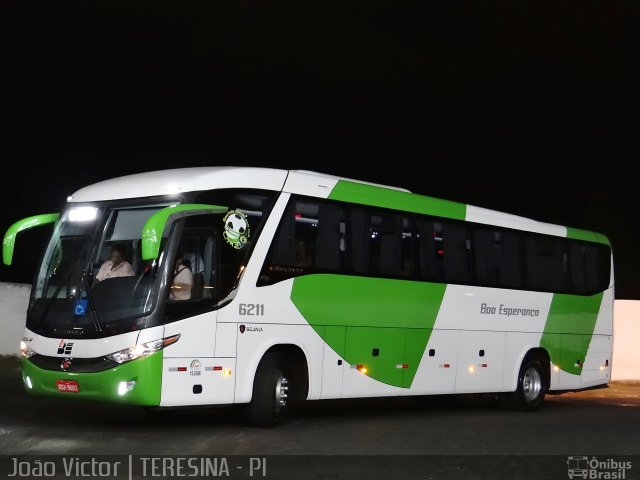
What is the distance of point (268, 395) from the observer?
526 inches

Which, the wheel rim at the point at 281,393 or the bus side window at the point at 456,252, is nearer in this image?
the wheel rim at the point at 281,393

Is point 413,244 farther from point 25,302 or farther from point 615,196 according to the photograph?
point 615,196

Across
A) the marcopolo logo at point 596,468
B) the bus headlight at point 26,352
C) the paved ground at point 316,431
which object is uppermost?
the bus headlight at point 26,352

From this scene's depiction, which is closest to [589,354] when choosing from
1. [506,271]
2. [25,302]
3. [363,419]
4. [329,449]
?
[506,271]

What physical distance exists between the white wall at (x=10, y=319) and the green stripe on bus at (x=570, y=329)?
11.3m

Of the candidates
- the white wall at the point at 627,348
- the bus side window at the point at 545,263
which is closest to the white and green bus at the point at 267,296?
the bus side window at the point at 545,263

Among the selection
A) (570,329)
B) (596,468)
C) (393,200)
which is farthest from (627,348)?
(596,468)

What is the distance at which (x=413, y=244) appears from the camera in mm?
16406

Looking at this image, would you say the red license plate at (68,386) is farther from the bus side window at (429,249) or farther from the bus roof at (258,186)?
the bus side window at (429,249)

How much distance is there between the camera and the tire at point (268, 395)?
43.5 feet

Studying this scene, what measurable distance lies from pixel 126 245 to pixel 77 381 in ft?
5.46

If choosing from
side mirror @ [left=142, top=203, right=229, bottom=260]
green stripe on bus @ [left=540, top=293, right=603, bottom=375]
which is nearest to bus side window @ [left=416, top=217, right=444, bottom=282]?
green stripe on bus @ [left=540, top=293, right=603, bottom=375]

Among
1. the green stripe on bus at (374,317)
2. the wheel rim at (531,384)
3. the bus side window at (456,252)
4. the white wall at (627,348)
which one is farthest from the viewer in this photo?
the white wall at (627,348)

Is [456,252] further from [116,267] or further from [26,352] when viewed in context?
[26,352]
